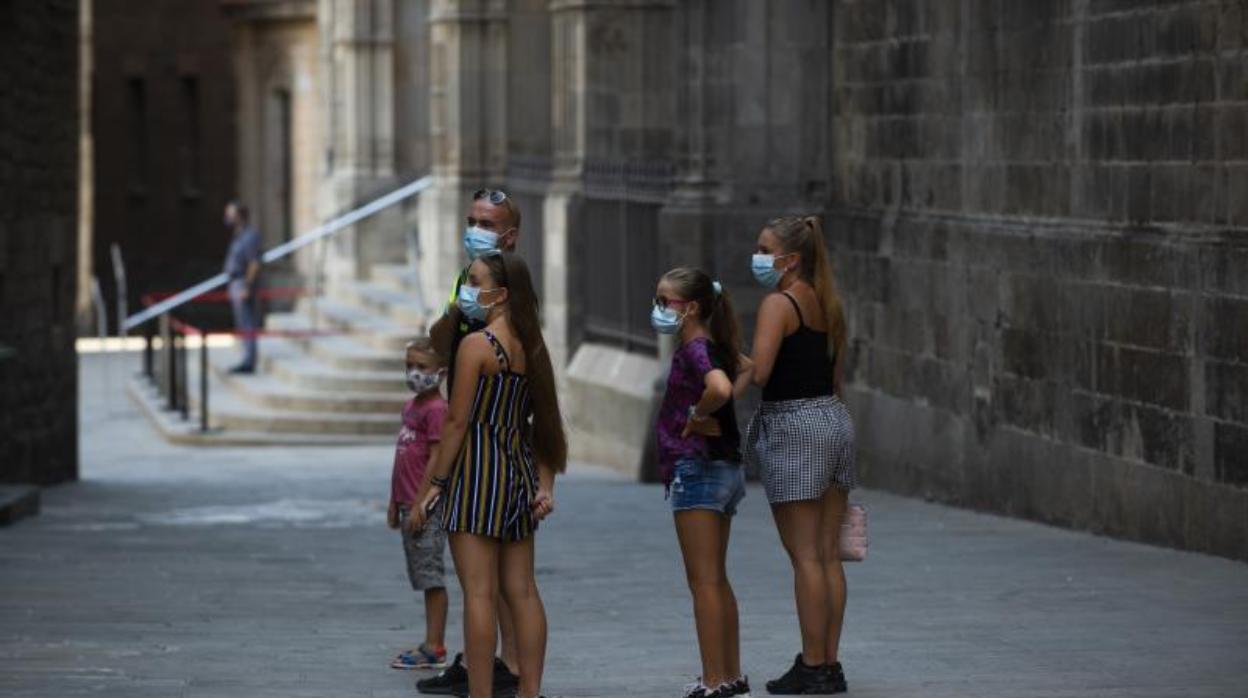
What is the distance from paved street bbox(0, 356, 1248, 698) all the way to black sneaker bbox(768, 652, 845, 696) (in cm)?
17

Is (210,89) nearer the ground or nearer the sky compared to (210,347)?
nearer the sky

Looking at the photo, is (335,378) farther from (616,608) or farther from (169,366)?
(616,608)

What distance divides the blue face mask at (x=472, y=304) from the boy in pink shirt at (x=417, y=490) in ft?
4.35

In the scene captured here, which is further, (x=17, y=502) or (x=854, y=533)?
(x=17, y=502)

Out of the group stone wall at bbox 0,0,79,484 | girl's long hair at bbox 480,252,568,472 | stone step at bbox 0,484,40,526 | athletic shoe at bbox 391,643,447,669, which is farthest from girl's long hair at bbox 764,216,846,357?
stone wall at bbox 0,0,79,484

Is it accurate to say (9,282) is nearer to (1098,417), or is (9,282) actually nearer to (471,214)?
(1098,417)

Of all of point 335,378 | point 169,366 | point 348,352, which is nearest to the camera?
point 335,378

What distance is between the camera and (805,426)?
9906 mm

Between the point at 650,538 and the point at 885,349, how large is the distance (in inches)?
116

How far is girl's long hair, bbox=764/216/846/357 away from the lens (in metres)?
9.91

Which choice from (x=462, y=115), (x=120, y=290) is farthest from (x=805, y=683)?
(x=120, y=290)

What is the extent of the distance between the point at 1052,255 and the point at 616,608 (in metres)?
3.80

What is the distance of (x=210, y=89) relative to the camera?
49031 mm

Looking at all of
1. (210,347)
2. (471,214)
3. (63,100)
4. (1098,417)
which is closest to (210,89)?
(210,347)
